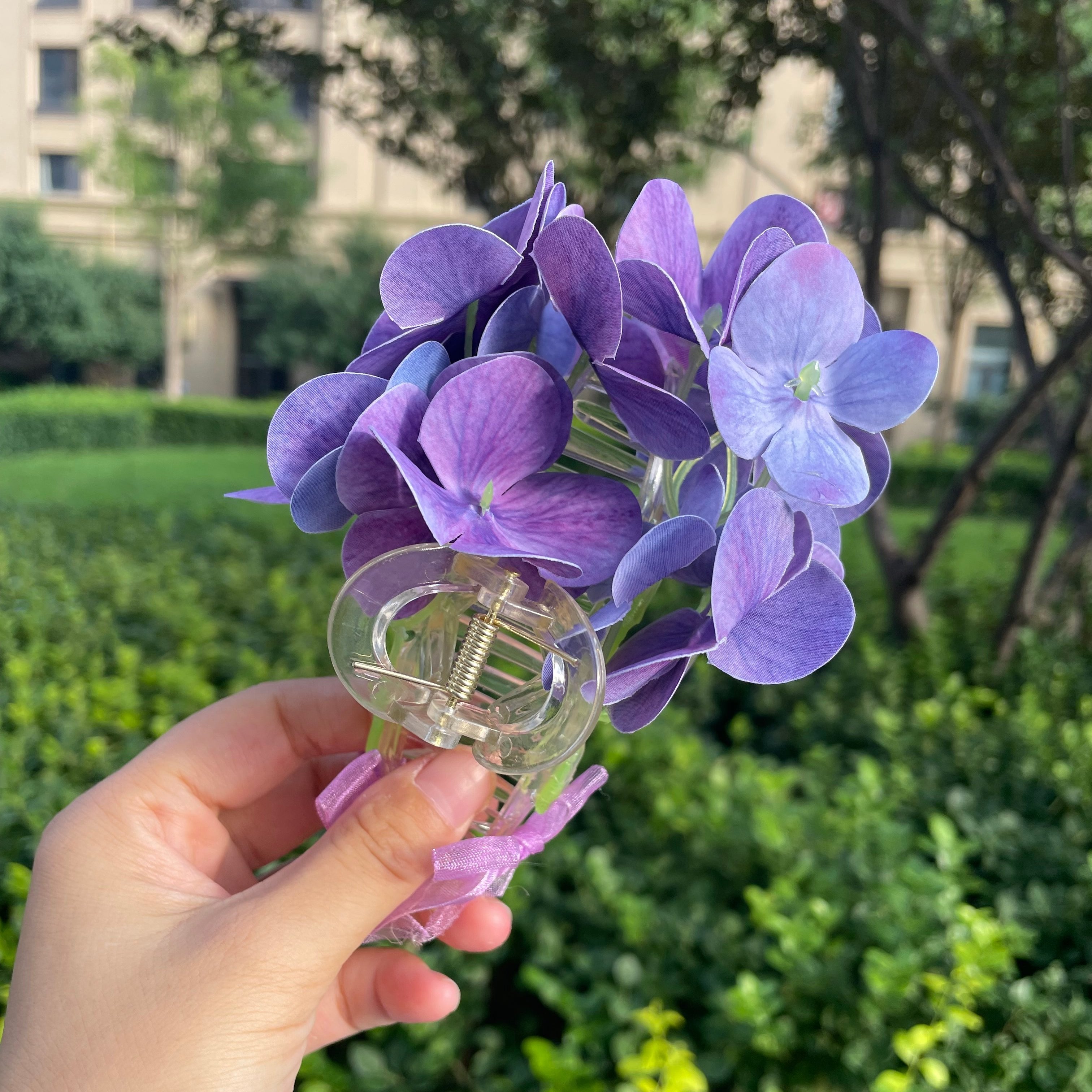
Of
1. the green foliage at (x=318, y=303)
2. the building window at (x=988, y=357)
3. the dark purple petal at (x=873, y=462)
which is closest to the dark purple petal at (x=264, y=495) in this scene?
the dark purple petal at (x=873, y=462)

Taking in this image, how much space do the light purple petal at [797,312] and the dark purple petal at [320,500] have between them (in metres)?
0.23

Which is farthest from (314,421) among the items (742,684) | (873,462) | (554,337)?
(742,684)

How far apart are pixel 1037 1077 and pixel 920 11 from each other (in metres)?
2.91

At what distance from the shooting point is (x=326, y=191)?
617 inches

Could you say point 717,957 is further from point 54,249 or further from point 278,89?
point 54,249

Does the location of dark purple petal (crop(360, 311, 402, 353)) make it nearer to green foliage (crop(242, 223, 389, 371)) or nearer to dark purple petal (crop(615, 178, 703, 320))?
dark purple petal (crop(615, 178, 703, 320))

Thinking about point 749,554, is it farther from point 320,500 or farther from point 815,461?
point 320,500

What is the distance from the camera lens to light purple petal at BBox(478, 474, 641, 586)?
18.6 inches

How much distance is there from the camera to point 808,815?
4.58ft

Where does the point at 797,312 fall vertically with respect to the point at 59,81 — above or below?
below

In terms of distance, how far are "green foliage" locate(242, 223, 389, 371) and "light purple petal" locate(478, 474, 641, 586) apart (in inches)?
580

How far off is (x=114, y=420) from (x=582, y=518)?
8974 mm

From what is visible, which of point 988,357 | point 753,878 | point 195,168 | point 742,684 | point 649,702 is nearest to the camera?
point 649,702

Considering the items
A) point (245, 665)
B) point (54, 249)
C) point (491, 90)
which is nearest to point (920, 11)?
point (491, 90)
